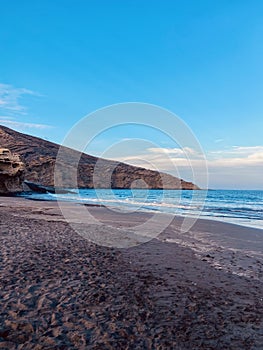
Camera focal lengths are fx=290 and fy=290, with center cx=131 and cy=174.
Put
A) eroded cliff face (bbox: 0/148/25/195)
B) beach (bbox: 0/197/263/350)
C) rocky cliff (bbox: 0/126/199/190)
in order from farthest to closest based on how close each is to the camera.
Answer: rocky cliff (bbox: 0/126/199/190), eroded cliff face (bbox: 0/148/25/195), beach (bbox: 0/197/263/350)

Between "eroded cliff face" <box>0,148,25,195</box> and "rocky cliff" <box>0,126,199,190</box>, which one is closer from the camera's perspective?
"eroded cliff face" <box>0,148,25,195</box>

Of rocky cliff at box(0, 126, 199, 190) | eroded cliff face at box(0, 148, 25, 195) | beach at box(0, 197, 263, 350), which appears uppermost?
rocky cliff at box(0, 126, 199, 190)

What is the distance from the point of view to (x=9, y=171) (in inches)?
1326

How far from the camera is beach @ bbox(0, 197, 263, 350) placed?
376 cm

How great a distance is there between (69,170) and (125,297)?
312ft

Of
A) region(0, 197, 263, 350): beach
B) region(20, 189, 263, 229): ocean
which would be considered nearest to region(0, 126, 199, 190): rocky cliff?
region(20, 189, 263, 229): ocean

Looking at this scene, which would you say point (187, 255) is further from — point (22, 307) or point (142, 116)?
point (142, 116)

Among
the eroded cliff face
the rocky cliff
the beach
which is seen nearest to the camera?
the beach

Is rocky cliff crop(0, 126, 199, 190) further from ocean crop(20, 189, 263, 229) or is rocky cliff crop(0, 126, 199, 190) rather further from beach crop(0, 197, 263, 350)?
beach crop(0, 197, 263, 350)

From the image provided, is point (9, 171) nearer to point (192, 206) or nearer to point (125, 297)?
point (192, 206)

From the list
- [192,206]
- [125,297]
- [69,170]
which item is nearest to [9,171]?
[192,206]

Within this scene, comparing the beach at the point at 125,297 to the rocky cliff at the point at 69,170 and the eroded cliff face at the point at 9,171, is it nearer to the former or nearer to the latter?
the eroded cliff face at the point at 9,171

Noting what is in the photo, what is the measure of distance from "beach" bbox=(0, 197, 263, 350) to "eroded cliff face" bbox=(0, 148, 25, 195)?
2654cm

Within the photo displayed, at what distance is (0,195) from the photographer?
34438 mm
